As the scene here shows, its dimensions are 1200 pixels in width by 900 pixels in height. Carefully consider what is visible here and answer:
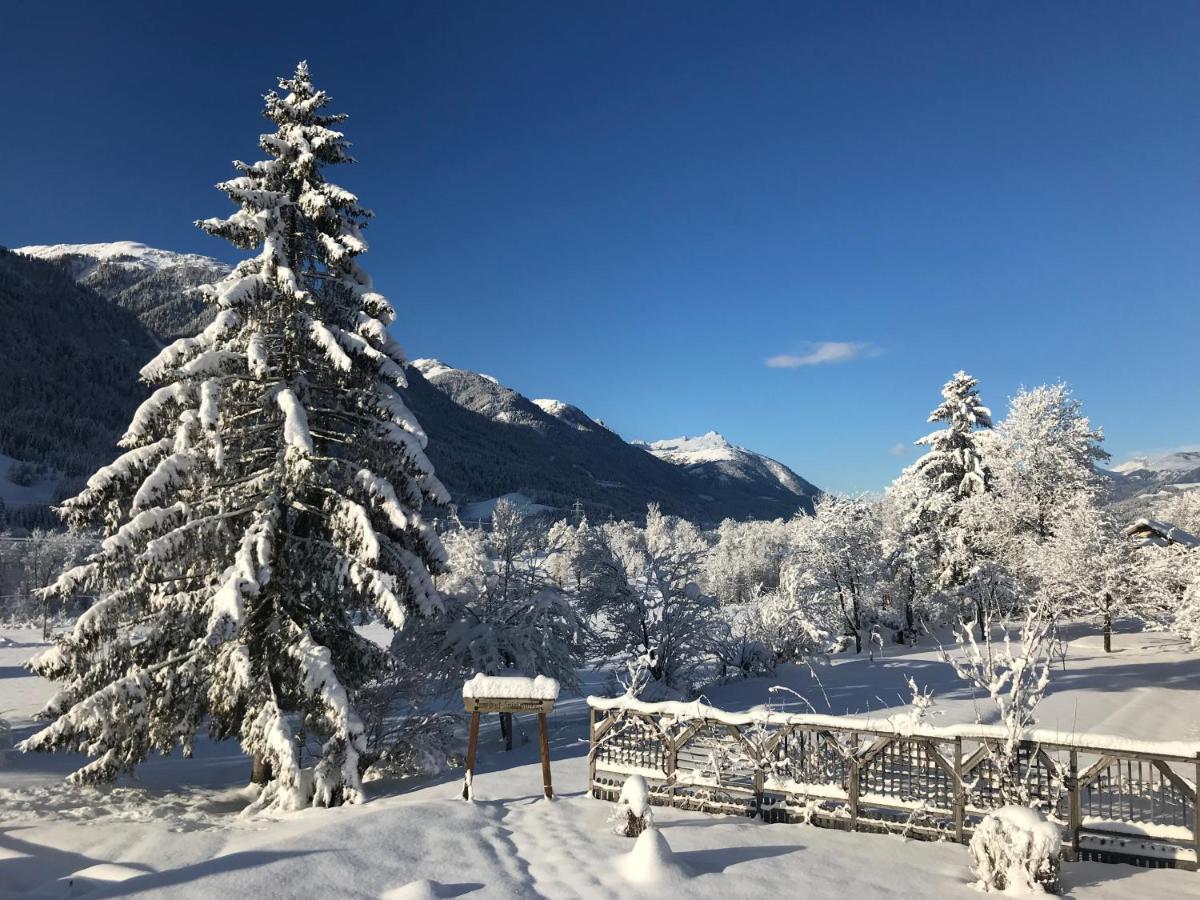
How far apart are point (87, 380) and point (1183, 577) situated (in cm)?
20869

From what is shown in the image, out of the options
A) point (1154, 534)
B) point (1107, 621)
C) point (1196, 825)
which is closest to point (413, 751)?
point (1196, 825)

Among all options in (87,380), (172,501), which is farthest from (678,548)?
(87,380)

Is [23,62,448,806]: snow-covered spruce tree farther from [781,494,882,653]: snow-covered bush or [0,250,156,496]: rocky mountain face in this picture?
[0,250,156,496]: rocky mountain face

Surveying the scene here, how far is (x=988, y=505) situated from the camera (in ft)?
112

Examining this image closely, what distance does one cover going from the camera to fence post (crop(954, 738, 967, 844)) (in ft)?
30.2

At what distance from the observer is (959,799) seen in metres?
9.26

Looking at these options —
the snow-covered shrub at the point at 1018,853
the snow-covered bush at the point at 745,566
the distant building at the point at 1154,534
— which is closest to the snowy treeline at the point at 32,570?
the snow-covered bush at the point at 745,566

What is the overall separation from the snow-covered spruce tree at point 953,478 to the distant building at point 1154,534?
21.4 ft

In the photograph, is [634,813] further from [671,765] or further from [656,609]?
[656,609]

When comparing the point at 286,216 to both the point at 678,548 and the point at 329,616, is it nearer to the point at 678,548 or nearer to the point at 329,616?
the point at 329,616

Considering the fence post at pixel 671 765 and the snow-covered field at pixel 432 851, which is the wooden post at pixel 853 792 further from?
the fence post at pixel 671 765

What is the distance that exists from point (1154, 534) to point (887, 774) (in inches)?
1256

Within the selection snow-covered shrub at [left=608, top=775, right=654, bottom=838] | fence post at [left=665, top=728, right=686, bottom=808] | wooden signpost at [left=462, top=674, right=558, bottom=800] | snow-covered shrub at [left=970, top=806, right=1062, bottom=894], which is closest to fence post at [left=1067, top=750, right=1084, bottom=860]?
snow-covered shrub at [left=970, top=806, right=1062, bottom=894]

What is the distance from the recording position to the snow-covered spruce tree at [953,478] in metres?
36.3
